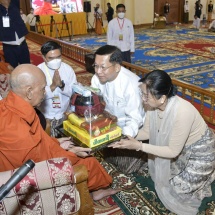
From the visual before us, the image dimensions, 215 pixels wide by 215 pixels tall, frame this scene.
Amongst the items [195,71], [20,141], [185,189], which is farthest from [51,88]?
[195,71]

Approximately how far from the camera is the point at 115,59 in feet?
7.69

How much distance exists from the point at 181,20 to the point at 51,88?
1648 centimetres

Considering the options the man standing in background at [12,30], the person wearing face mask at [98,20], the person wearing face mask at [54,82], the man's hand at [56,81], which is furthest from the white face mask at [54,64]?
the person wearing face mask at [98,20]

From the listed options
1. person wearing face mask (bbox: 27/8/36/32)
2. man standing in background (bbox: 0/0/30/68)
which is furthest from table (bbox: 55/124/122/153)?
person wearing face mask (bbox: 27/8/36/32)

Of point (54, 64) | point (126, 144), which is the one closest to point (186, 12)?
point (54, 64)

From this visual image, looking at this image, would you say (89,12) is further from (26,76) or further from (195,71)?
(26,76)

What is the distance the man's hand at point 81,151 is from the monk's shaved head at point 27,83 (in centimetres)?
45

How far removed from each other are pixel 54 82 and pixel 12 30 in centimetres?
155

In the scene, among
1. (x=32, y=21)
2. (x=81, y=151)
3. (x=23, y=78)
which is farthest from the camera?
(x=32, y=21)

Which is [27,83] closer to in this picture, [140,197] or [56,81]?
[56,81]

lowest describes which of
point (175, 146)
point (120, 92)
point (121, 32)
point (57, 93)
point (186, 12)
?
point (175, 146)

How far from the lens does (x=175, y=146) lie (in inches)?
81.7

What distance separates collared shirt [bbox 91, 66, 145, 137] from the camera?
2430mm

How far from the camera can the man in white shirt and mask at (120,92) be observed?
2.32 metres
